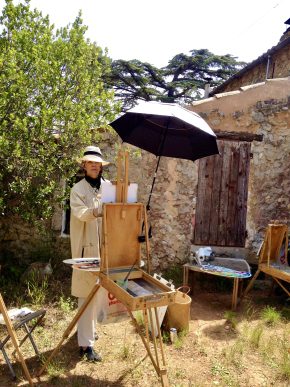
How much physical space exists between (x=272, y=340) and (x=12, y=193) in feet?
12.7

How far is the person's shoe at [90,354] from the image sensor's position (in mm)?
3459

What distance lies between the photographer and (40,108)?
4.85m

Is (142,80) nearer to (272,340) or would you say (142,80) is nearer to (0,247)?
(0,247)

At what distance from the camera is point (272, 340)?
13.2 ft

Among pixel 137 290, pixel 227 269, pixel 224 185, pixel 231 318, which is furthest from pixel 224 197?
pixel 137 290

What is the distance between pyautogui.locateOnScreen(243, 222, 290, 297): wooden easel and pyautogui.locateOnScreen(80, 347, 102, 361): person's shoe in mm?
2594

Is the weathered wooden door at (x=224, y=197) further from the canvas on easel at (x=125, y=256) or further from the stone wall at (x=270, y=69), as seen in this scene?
the stone wall at (x=270, y=69)

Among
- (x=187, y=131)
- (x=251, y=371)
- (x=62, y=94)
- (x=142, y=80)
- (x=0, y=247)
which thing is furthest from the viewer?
(x=142, y=80)

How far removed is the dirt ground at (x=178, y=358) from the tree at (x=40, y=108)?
1.73 meters

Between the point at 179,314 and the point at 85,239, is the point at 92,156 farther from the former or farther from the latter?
the point at 179,314

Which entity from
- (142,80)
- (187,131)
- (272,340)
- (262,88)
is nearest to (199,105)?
(262,88)

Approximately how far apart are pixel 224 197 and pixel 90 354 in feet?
12.3

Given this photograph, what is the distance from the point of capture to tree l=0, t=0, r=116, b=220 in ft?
15.3

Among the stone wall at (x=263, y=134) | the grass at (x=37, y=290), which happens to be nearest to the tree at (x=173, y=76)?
the stone wall at (x=263, y=134)
